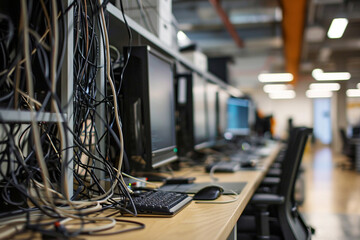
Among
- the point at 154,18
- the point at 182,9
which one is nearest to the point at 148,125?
the point at 154,18

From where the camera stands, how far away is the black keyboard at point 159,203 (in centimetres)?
96

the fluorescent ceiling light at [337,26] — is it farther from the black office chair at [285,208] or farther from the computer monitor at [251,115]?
the black office chair at [285,208]

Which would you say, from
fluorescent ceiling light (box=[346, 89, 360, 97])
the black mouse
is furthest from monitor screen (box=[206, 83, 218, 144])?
fluorescent ceiling light (box=[346, 89, 360, 97])

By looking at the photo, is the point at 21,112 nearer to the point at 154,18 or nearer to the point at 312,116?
the point at 154,18

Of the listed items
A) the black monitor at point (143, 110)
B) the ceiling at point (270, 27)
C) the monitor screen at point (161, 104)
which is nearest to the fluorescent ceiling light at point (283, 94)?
the ceiling at point (270, 27)

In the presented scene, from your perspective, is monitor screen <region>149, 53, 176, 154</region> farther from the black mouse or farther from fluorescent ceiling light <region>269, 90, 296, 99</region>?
fluorescent ceiling light <region>269, 90, 296, 99</region>

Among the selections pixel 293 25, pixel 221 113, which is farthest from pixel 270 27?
pixel 221 113

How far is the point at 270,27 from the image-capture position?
689cm

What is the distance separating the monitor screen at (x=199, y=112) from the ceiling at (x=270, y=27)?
5.03ft

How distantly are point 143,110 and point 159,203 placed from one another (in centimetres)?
42

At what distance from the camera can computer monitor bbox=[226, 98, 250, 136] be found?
388 cm

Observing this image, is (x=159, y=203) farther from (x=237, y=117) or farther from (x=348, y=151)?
(x=348, y=151)

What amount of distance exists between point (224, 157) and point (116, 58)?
1794 mm

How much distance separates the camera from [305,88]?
14805 mm
